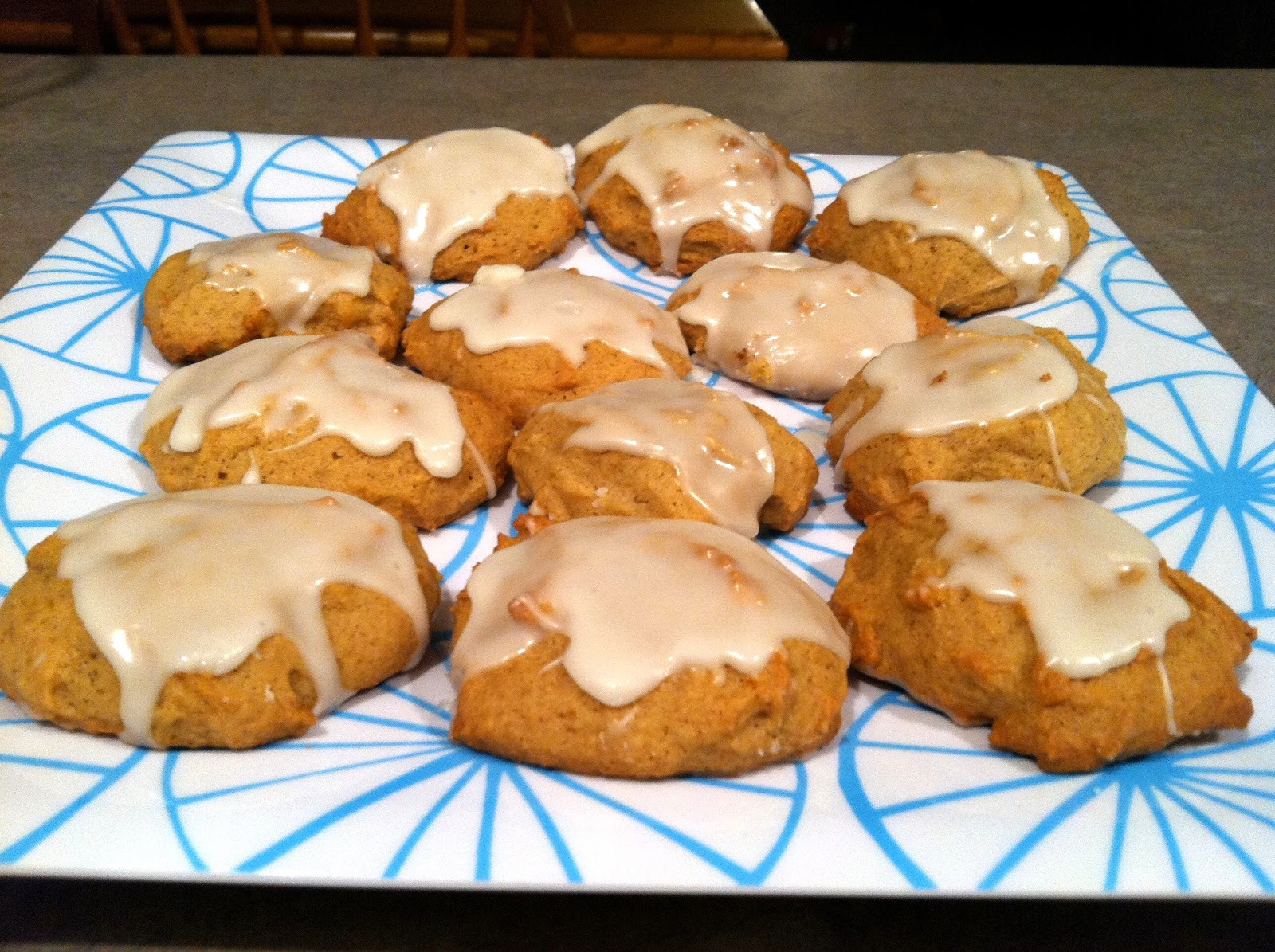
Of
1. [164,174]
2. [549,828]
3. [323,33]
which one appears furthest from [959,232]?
[323,33]

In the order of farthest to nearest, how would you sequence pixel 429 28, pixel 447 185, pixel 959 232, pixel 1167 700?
1. pixel 429 28
2. pixel 447 185
3. pixel 959 232
4. pixel 1167 700

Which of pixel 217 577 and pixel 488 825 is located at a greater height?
pixel 217 577

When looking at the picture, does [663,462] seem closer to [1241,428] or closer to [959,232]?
[959,232]

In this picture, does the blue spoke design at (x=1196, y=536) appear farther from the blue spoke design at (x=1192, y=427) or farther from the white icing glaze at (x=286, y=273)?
the white icing glaze at (x=286, y=273)

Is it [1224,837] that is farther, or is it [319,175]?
[319,175]

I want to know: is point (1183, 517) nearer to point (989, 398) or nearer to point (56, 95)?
point (989, 398)

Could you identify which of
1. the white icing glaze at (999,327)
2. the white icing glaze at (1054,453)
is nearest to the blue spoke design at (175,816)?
the white icing glaze at (1054,453)
